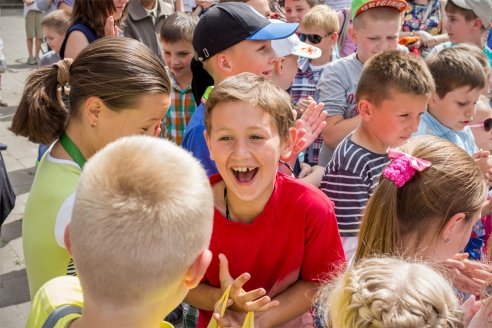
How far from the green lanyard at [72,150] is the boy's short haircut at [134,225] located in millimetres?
882

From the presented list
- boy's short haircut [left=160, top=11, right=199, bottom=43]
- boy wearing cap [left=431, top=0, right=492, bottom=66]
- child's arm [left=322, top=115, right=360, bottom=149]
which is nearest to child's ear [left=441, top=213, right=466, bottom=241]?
child's arm [left=322, top=115, right=360, bottom=149]

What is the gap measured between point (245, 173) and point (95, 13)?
2621mm

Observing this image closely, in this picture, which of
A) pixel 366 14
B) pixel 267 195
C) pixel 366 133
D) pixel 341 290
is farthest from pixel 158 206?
pixel 366 14

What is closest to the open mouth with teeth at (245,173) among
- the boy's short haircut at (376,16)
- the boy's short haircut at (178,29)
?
the boy's short haircut at (376,16)

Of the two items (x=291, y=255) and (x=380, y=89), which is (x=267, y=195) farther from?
(x=380, y=89)

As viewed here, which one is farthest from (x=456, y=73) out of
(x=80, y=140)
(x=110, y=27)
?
(x=110, y=27)

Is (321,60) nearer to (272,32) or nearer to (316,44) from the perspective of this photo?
(316,44)

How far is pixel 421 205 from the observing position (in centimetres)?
214

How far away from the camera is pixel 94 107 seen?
7.59ft

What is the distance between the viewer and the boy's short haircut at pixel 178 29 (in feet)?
14.0

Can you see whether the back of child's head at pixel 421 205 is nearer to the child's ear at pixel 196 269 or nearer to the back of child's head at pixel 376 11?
the child's ear at pixel 196 269

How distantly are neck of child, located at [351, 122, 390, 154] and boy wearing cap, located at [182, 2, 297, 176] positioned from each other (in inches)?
23.4

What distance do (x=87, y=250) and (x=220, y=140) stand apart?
0.99m

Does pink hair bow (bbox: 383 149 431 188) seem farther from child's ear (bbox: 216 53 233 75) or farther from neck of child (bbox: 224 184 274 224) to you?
child's ear (bbox: 216 53 233 75)
